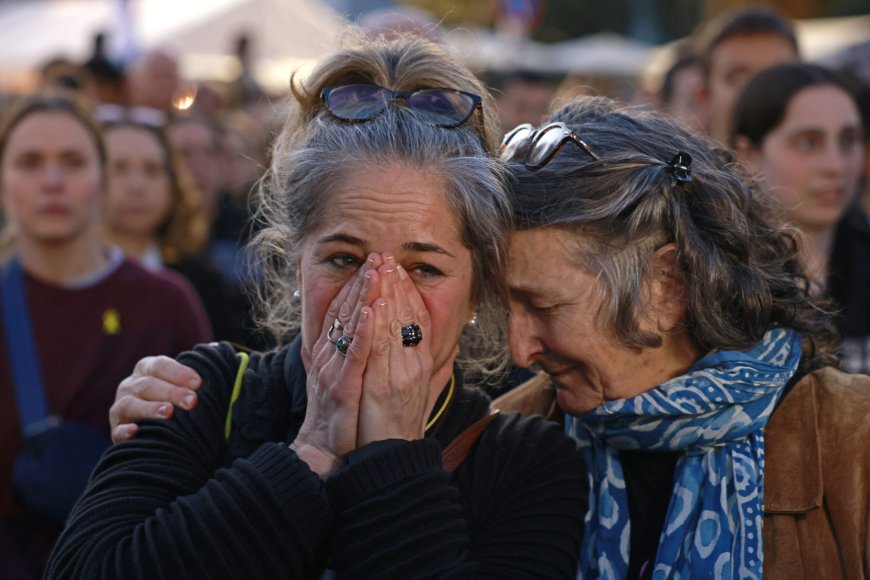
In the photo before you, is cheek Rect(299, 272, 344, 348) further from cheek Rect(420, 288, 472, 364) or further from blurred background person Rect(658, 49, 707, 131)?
blurred background person Rect(658, 49, 707, 131)

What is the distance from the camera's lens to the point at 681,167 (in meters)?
2.71

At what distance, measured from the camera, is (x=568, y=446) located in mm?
2844

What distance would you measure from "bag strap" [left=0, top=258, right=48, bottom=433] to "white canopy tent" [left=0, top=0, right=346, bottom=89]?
39.2ft

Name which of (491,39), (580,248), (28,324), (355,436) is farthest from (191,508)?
(491,39)

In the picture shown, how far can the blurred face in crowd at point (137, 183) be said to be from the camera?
6.04m

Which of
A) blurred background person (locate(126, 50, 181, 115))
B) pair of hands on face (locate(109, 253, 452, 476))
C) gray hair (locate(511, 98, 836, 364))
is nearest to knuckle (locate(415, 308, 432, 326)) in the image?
pair of hands on face (locate(109, 253, 452, 476))

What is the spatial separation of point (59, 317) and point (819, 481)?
123 inches

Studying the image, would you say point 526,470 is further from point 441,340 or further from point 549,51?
point 549,51

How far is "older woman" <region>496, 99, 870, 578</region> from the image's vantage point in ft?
8.59

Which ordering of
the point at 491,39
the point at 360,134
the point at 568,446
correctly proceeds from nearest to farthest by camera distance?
the point at 360,134
the point at 568,446
the point at 491,39

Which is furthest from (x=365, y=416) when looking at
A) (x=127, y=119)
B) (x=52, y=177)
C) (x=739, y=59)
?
(x=127, y=119)

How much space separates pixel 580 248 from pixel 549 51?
26943 mm

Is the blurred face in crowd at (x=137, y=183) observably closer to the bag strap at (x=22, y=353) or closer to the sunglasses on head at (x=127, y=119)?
the sunglasses on head at (x=127, y=119)

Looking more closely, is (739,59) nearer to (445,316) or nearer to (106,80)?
(445,316)
